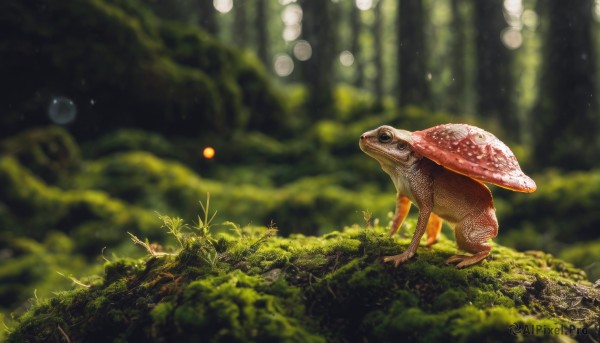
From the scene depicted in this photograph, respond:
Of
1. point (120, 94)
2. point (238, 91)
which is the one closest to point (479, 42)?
point (238, 91)

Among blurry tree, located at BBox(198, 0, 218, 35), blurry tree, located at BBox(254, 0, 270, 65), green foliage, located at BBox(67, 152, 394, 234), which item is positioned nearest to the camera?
green foliage, located at BBox(67, 152, 394, 234)

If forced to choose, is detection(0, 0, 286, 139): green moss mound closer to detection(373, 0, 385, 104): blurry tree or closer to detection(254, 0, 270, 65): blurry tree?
detection(254, 0, 270, 65): blurry tree

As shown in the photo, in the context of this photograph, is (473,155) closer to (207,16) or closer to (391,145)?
(391,145)

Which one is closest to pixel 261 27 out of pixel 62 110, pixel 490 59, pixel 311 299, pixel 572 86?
pixel 490 59

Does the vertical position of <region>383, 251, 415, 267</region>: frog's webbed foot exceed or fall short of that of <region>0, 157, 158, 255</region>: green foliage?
it exceeds it

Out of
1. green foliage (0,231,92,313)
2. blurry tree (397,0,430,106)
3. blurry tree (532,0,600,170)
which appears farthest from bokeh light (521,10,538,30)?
green foliage (0,231,92,313)
